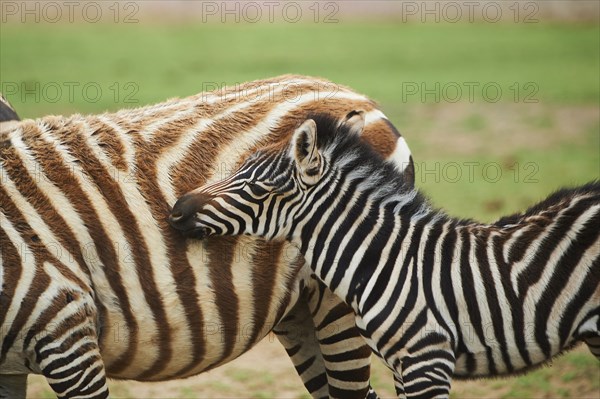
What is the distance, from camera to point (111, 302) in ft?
16.4

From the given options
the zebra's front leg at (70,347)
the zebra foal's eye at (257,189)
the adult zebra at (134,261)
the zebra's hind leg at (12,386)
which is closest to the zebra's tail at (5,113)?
the adult zebra at (134,261)

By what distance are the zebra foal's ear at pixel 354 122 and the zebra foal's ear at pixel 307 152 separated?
0.93 ft

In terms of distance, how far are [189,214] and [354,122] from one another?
118 cm

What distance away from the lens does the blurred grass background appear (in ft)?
44.7

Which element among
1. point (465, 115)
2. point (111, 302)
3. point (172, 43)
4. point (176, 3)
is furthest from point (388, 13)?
point (111, 302)

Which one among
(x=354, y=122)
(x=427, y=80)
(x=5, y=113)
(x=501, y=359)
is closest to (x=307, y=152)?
(x=354, y=122)

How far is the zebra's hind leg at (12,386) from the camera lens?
536cm

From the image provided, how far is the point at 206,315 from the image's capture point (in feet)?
17.1

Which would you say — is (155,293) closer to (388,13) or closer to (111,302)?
(111,302)

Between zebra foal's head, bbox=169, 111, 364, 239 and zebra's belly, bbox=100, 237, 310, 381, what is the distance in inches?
9.5

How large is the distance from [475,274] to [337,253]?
0.82 m

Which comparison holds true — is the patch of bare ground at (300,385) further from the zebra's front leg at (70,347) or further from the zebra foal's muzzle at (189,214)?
the zebra foal's muzzle at (189,214)

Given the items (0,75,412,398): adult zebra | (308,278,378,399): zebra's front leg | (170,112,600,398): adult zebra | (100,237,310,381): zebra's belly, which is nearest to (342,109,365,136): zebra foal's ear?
(170,112,600,398): adult zebra

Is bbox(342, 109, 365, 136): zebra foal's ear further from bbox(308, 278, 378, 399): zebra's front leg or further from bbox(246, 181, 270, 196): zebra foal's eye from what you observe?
bbox(308, 278, 378, 399): zebra's front leg
